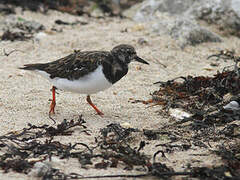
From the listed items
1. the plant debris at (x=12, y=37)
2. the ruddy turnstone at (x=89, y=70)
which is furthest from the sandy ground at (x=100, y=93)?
the ruddy turnstone at (x=89, y=70)

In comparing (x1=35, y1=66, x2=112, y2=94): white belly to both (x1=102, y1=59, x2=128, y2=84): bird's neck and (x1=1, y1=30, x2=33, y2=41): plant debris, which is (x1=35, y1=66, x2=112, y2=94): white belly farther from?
(x1=1, y1=30, x2=33, y2=41): plant debris

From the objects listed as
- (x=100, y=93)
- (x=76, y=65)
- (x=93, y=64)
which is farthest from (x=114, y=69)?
(x=100, y=93)

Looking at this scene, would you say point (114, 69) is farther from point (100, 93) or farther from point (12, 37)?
point (12, 37)

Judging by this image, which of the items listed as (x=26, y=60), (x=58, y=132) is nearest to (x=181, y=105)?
(x=58, y=132)

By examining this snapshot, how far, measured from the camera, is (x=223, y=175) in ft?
9.78

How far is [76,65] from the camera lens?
176 inches

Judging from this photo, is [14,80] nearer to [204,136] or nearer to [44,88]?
[44,88]

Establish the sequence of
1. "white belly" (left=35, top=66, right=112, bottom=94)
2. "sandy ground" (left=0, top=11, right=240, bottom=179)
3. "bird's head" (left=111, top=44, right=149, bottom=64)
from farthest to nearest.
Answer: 1. "bird's head" (left=111, top=44, right=149, bottom=64)
2. "sandy ground" (left=0, top=11, right=240, bottom=179)
3. "white belly" (left=35, top=66, right=112, bottom=94)

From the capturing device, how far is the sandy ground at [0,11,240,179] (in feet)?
14.4

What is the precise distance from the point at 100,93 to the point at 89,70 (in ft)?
3.32

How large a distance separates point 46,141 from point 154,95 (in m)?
1.92

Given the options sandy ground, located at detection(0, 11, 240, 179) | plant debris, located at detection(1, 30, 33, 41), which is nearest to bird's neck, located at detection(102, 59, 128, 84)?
sandy ground, located at detection(0, 11, 240, 179)

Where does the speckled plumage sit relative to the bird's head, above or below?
below

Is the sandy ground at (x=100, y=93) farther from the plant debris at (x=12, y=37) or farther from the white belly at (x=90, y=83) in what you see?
the white belly at (x=90, y=83)
